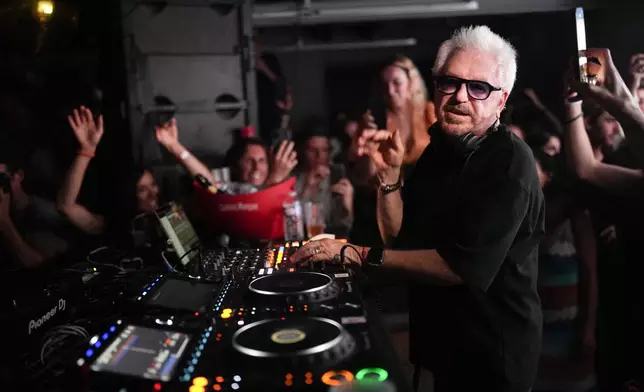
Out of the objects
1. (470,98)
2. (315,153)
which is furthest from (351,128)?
(470,98)

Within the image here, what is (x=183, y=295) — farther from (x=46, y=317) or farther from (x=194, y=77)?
(x=194, y=77)

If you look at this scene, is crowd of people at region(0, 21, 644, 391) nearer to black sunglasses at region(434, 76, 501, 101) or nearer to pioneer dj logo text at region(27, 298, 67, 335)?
black sunglasses at region(434, 76, 501, 101)

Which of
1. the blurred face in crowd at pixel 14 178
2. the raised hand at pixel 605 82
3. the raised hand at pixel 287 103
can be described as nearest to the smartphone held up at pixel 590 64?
the raised hand at pixel 605 82

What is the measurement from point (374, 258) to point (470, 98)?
526mm

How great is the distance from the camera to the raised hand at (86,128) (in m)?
2.22

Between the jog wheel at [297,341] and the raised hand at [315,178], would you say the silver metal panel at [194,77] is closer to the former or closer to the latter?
the raised hand at [315,178]

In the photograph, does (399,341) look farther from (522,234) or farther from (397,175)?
(522,234)

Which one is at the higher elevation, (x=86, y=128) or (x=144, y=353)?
(x=86, y=128)

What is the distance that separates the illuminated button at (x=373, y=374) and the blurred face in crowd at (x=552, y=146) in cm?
208

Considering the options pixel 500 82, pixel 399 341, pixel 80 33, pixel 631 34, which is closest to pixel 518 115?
pixel 631 34

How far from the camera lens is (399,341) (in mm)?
2953

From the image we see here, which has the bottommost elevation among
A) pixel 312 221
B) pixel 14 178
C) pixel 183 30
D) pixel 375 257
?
pixel 312 221

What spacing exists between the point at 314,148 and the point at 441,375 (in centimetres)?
181

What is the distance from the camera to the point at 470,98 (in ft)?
4.88
